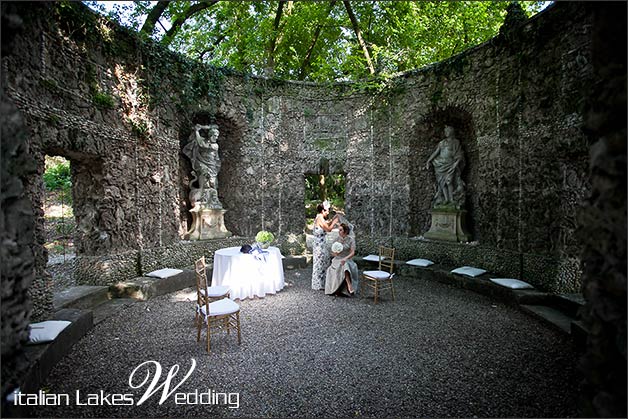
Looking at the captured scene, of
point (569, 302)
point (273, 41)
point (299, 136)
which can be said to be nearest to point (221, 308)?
point (569, 302)

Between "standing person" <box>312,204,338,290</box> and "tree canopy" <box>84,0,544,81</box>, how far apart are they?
450 cm

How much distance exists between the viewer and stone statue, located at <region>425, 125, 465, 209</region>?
6988mm

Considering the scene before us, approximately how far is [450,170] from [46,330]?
697cm

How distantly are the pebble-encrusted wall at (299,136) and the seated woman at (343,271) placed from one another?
2.46 m

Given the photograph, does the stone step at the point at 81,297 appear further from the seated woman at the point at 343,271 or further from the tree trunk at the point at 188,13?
the tree trunk at the point at 188,13

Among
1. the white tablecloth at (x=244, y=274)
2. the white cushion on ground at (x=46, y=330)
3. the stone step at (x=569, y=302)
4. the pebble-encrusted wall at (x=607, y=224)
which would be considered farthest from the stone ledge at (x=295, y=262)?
the pebble-encrusted wall at (x=607, y=224)

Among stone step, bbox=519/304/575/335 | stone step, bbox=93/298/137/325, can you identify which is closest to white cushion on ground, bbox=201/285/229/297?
stone step, bbox=93/298/137/325

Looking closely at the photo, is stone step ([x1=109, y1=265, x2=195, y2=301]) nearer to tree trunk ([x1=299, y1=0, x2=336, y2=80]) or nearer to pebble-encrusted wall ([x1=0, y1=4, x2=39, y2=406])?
pebble-encrusted wall ([x1=0, y1=4, x2=39, y2=406])

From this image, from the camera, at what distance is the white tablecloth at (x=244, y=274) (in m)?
5.41

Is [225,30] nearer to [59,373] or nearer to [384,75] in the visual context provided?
[384,75]

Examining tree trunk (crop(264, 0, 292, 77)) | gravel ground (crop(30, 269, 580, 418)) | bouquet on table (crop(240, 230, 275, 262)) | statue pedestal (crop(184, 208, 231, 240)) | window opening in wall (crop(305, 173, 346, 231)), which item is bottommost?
gravel ground (crop(30, 269, 580, 418))

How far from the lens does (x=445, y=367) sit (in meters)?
3.22

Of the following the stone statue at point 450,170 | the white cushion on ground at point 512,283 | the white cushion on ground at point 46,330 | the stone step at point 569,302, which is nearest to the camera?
the white cushion on ground at point 46,330

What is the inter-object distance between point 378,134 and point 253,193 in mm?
3357
